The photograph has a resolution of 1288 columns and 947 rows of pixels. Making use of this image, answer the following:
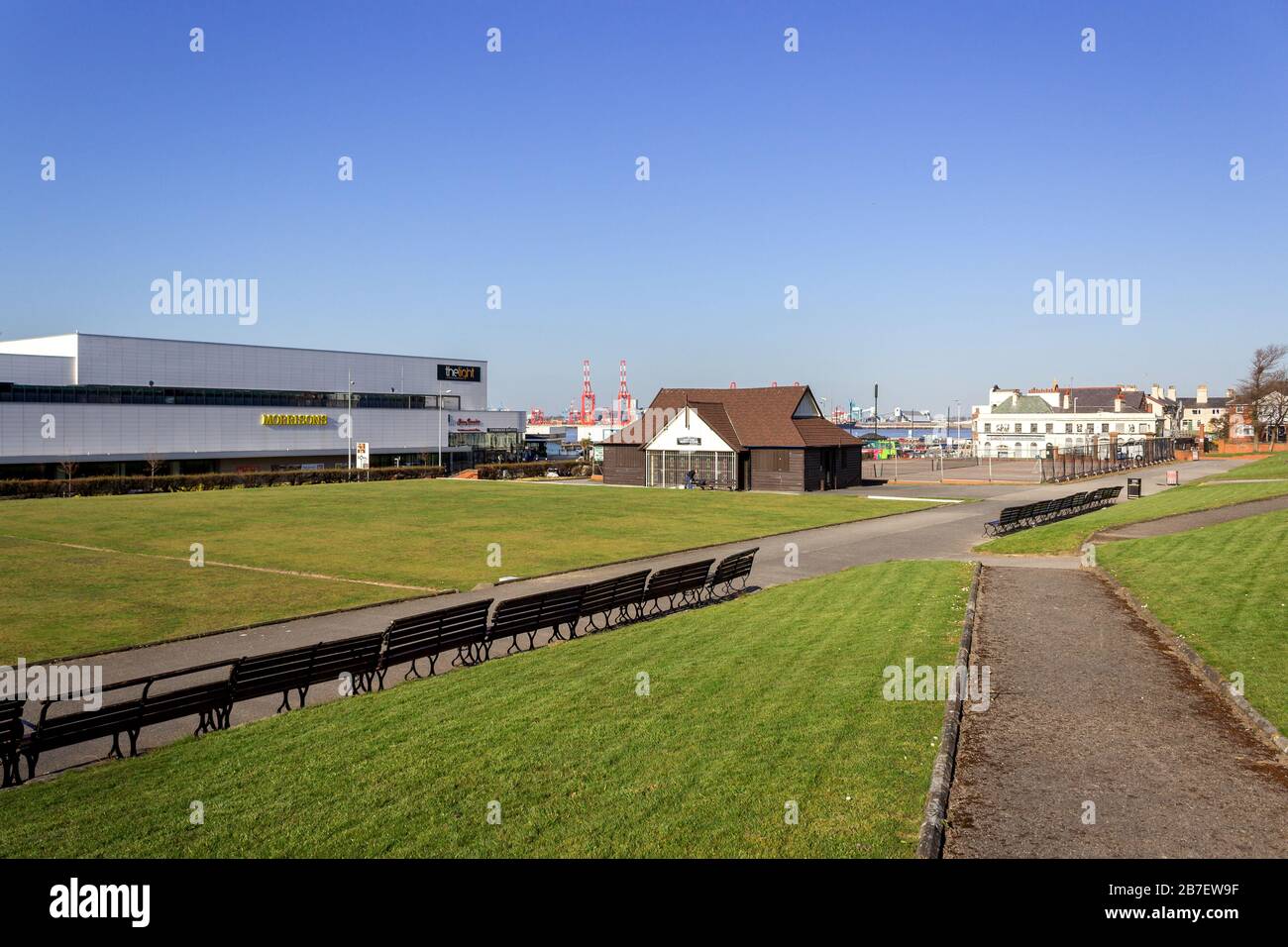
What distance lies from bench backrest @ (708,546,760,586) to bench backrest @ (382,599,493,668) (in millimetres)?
6250

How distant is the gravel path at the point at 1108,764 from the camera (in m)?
7.21

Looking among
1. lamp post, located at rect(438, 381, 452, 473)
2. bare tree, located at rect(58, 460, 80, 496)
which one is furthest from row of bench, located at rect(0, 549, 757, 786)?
lamp post, located at rect(438, 381, 452, 473)

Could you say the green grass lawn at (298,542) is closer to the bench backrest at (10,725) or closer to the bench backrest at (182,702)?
the bench backrest at (182,702)

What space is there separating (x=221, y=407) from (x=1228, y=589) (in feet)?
241

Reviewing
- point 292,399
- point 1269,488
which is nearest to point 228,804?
point 1269,488

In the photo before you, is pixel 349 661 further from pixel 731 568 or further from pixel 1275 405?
pixel 1275 405

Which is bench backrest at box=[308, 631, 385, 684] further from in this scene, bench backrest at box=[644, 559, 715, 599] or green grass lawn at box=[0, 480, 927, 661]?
bench backrest at box=[644, 559, 715, 599]

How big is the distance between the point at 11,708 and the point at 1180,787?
450 inches

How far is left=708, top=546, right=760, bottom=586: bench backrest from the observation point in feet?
64.0

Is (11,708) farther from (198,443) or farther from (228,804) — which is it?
(198,443)

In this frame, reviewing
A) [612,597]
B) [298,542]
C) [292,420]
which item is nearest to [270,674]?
[612,597]
